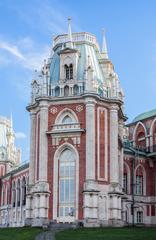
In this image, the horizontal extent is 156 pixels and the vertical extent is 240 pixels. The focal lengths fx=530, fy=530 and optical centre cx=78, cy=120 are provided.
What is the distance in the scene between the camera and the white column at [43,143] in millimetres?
54775

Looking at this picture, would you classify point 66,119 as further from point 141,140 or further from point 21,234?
point 141,140

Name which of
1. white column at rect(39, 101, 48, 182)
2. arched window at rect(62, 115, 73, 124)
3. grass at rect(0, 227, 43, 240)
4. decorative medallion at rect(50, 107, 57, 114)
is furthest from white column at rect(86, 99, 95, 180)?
grass at rect(0, 227, 43, 240)

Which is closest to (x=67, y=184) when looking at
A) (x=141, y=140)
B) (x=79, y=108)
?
(x=79, y=108)

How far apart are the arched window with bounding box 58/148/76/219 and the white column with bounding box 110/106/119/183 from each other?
13.2ft

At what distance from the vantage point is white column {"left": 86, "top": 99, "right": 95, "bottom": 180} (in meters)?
53.6

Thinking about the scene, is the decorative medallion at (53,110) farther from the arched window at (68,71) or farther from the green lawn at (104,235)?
the green lawn at (104,235)

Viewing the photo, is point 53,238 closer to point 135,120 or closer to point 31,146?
point 31,146

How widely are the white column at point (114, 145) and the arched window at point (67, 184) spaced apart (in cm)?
401

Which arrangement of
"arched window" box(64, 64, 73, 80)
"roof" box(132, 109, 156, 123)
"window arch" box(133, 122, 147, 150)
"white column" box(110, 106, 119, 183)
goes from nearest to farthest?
"white column" box(110, 106, 119, 183)
"arched window" box(64, 64, 73, 80)
"window arch" box(133, 122, 147, 150)
"roof" box(132, 109, 156, 123)

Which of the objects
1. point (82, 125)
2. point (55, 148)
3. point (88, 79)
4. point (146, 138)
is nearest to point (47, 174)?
point (55, 148)

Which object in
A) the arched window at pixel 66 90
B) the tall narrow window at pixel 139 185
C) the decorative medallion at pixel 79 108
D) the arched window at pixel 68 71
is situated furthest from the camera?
the tall narrow window at pixel 139 185

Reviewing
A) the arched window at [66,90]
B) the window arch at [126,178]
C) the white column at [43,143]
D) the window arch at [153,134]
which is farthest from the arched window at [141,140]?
the white column at [43,143]

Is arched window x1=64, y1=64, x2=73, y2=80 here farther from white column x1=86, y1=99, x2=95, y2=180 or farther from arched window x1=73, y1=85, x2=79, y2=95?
white column x1=86, y1=99, x2=95, y2=180

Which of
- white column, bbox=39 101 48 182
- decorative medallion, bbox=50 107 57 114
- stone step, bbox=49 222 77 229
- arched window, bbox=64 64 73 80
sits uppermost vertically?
arched window, bbox=64 64 73 80
